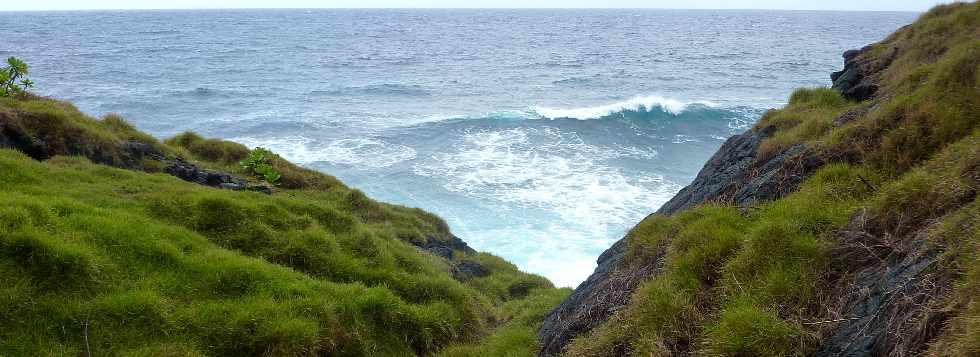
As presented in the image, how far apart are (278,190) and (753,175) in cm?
1054

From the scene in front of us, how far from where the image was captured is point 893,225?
218 inches

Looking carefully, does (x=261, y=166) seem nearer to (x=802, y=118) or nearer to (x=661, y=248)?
(x=661, y=248)

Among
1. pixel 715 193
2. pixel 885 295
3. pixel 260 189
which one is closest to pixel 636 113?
pixel 260 189

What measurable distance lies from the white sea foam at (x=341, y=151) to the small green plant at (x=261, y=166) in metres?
15.6

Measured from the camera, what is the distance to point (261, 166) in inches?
586

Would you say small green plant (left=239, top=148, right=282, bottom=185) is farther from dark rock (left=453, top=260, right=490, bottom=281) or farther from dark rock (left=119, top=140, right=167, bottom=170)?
dark rock (left=453, top=260, right=490, bottom=281)

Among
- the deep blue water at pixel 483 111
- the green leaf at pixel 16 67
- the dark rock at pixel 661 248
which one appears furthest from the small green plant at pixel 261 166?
the deep blue water at pixel 483 111

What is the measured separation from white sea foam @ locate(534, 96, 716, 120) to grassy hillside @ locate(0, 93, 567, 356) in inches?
1204

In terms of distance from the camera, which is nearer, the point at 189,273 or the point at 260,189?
the point at 189,273

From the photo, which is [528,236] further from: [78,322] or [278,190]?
[78,322]

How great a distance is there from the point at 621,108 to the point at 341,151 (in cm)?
2261

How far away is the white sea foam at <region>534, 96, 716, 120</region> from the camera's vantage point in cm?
4331

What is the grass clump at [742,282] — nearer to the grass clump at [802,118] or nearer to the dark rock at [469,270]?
the grass clump at [802,118]

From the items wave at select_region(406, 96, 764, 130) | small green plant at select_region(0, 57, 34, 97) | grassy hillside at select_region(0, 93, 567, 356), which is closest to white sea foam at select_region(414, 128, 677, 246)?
wave at select_region(406, 96, 764, 130)
